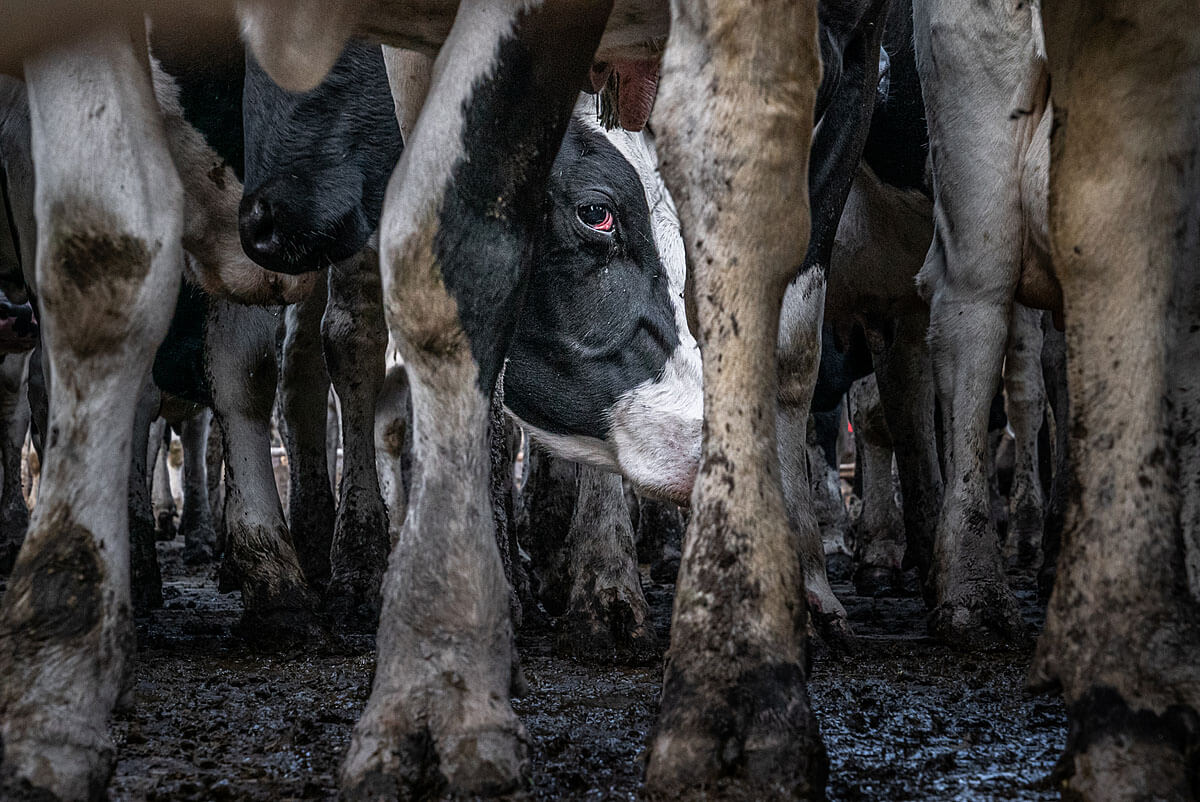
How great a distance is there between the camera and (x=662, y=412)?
3.67m

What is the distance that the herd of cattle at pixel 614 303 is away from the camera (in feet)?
6.05

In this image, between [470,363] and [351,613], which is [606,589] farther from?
[470,363]

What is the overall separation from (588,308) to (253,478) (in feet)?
4.57

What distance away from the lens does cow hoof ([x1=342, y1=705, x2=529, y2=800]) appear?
6.03 feet

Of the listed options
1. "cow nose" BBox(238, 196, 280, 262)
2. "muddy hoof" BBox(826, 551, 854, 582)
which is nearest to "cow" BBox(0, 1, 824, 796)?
"cow nose" BBox(238, 196, 280, 262)

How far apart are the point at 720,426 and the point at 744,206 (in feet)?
1.29

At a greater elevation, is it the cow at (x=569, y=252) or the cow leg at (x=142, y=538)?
the cow at (x=569, y=252)

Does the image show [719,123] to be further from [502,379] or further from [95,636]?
[502,379]

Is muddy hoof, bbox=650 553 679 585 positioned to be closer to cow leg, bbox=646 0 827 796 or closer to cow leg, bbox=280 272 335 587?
cow leg, bbox=280 272 335 587

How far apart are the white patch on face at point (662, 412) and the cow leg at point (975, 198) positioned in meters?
1.04

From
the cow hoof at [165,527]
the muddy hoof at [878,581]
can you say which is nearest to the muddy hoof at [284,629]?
the muddy hoof at [878,581]

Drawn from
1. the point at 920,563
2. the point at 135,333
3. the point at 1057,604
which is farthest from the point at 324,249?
the point at 920,563

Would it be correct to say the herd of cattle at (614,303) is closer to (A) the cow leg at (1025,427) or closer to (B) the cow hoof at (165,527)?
(A) the cow leg at (1025,427)

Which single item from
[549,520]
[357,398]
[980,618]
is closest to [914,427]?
[549,520]
